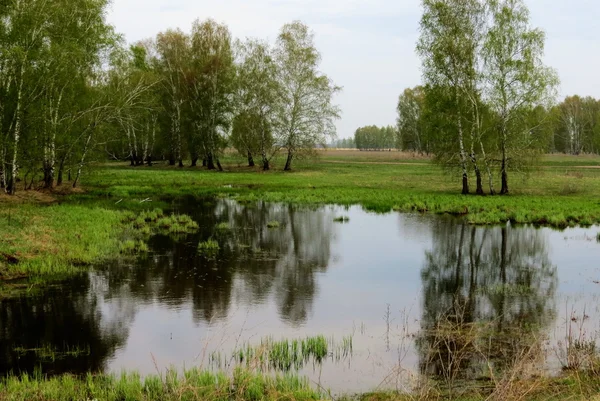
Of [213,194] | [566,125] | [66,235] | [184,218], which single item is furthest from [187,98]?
[566,125]

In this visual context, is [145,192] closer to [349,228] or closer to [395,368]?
[349,228]

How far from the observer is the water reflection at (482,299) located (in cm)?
1048

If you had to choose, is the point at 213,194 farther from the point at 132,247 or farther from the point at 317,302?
the point at 317,302

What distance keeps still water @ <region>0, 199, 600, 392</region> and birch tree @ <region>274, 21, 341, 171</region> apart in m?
39.3

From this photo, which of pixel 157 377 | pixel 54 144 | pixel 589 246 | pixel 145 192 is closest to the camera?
pixel 157 377

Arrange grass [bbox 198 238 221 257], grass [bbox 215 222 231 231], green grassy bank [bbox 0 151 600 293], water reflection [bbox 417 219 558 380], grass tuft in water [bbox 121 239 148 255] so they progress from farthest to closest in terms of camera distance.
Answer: grass [bbox 215 222 231 231]
grass [bbox 198 238 221 257]
grass tuft in water [bbox 121 239 148 255]
green grassy bank [bbox 0 151 600 293]
water reflection [bbox 417 219 558 380]

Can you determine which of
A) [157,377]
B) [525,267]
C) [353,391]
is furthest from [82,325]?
[525,267]

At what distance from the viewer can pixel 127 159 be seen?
3167 inches

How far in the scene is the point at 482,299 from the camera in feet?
49.0

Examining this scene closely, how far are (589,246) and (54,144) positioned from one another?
3169 centimetres

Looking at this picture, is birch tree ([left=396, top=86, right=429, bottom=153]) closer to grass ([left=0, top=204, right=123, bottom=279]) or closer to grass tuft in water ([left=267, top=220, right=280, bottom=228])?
grass tuft in water ([left=267, top=220, right=280, bottom=228])

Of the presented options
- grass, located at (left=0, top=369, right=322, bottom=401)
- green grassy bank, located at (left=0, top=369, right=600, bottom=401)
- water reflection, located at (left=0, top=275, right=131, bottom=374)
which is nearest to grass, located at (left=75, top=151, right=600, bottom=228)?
green grassy bank, located at (left=0, top=369, right=600, bottom=401)

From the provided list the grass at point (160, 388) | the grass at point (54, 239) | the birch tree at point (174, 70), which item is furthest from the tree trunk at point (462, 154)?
the birch tree at point (174, 70)

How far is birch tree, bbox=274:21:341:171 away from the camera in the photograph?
63.1 metres
